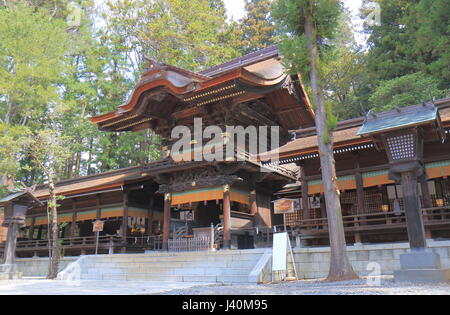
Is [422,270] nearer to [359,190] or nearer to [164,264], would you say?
[359,190]

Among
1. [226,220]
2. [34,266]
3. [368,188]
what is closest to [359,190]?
[368,188]

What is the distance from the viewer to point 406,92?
71.1 feet

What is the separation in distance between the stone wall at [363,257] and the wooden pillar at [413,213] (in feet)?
9.08

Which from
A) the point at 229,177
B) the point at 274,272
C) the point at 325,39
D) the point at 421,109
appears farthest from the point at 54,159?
the point at 421,109

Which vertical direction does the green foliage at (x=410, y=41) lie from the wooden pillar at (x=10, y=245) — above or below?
above

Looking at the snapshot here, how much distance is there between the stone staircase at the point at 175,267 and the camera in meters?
11.3

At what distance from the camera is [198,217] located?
17.5 metres

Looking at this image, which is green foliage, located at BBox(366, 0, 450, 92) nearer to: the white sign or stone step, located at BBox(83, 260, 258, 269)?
the white sign

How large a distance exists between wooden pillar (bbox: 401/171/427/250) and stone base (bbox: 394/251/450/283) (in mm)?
260

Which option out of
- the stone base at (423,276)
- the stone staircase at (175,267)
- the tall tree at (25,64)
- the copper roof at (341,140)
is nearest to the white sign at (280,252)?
the stone staircase at (175,267)

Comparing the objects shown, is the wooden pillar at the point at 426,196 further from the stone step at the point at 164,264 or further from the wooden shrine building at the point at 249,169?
the stone step at the point at 164,264

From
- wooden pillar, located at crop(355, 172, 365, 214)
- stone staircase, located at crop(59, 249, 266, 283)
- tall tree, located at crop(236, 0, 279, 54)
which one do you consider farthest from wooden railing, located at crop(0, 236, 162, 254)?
tall tree, located at crop(236, 0, 279, 54)

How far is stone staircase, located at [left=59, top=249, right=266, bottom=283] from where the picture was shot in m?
11.3

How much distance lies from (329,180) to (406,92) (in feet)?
50.5
